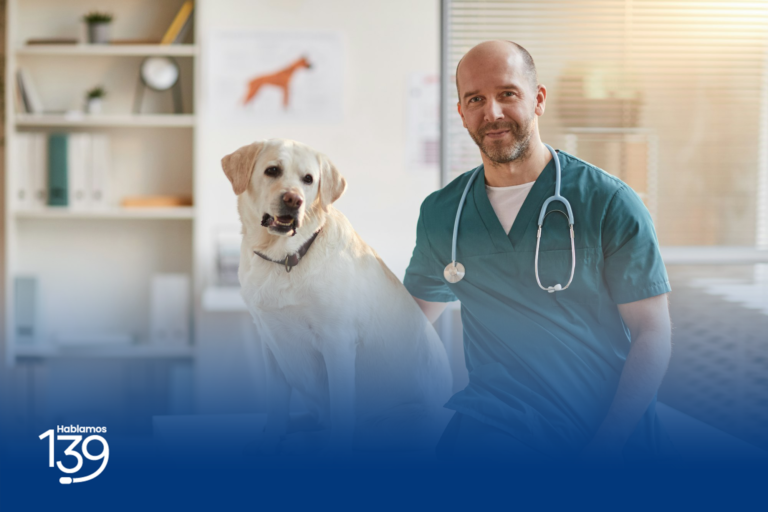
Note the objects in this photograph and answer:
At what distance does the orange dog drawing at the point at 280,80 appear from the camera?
2.62 metres

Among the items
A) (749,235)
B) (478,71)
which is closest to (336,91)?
(749,235)

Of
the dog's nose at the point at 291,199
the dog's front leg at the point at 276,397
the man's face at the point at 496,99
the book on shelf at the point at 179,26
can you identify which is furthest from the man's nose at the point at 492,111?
the book on shelf at the point at 179,26

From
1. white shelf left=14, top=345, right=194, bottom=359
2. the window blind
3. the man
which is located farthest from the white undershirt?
white shelf left=14, top=345, right=194, bottom=359

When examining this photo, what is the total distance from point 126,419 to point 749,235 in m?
1.38

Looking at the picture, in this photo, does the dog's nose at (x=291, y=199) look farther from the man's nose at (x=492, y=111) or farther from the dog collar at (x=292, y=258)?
the man's nose at (x=492, y=111)

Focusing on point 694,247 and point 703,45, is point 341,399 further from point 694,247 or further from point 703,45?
point 703,45

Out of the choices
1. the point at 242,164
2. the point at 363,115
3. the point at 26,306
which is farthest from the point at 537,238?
the point at 26,306

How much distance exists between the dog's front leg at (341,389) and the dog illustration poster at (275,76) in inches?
75.0

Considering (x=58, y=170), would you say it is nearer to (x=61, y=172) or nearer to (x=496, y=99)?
(x=61, y=172)

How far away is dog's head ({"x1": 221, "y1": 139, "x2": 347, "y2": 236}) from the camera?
781 mm

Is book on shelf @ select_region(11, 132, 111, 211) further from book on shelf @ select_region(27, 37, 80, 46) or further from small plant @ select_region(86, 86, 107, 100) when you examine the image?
book on shelf @ select_region(27, 37, 80, 46)

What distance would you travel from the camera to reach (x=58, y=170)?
94.5 inches

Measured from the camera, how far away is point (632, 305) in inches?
34.4

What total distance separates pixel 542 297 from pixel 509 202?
15 centimetres
